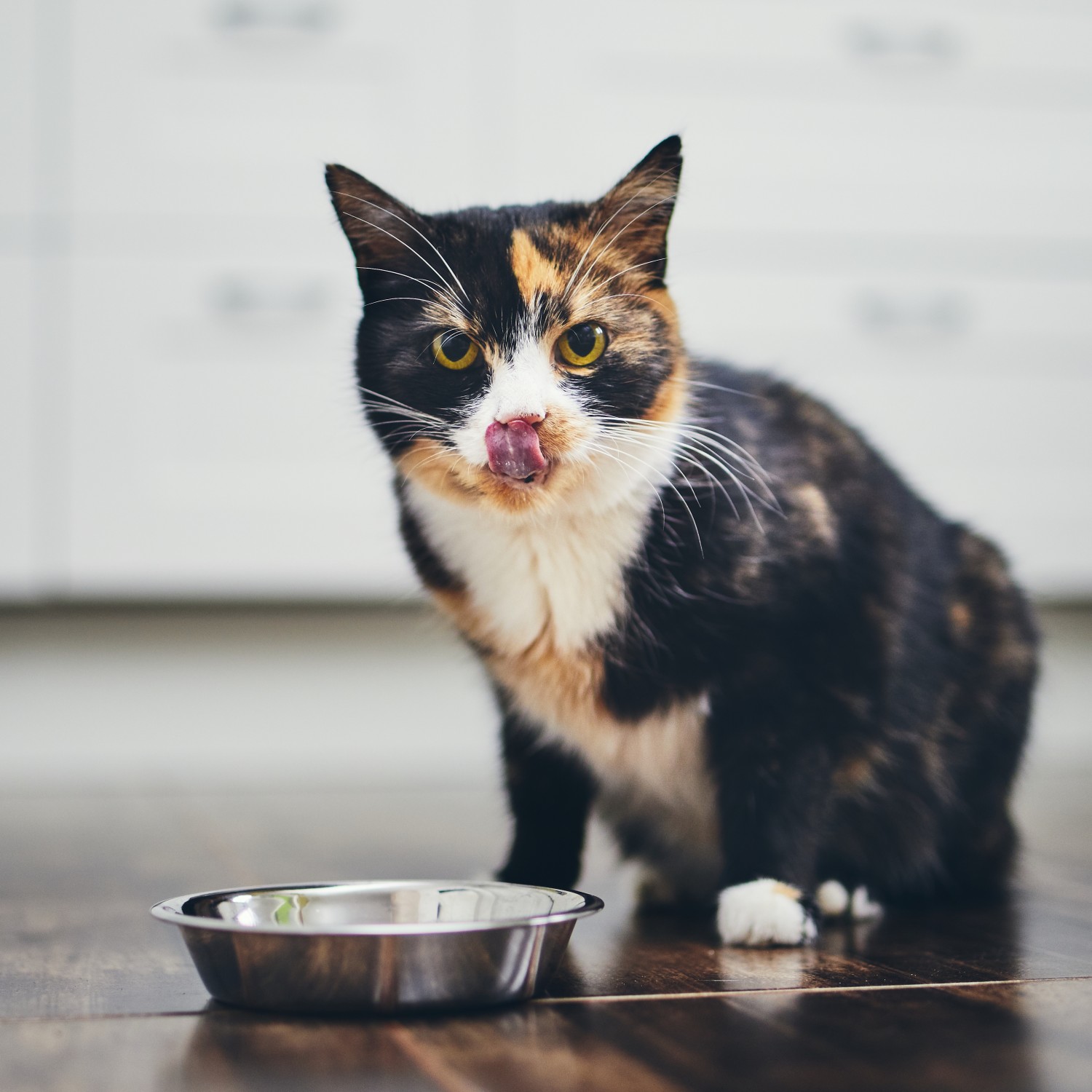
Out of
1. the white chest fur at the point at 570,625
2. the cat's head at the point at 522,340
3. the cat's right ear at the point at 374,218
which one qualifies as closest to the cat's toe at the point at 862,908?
the white chest fur at the point at 570,625

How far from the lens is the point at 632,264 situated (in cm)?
116

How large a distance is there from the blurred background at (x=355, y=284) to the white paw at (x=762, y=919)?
1.33 metres

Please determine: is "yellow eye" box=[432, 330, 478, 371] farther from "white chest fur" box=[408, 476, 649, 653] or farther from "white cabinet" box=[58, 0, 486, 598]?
"white cabinet" box=[58, 0, 486, 598]

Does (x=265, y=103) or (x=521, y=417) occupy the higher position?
(x=265, y=103)

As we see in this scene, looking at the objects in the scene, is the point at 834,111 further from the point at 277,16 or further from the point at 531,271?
the point at 531,271

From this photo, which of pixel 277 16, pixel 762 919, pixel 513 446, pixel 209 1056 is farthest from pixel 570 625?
pixel 277 16

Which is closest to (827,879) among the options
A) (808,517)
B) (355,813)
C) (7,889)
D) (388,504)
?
(808,517)

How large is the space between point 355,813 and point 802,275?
3.82 feet

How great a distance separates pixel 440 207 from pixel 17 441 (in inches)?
30.4

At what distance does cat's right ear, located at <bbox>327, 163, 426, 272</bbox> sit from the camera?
113 centimetres

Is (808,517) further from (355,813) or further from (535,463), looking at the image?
(355,813)

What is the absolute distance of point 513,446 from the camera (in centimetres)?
103

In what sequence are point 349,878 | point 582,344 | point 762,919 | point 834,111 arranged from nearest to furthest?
point 762,919 < point 582,344 < point 349,878 < point 834,111

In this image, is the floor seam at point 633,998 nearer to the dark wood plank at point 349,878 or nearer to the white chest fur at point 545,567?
the dark wood plank at point 349,878
